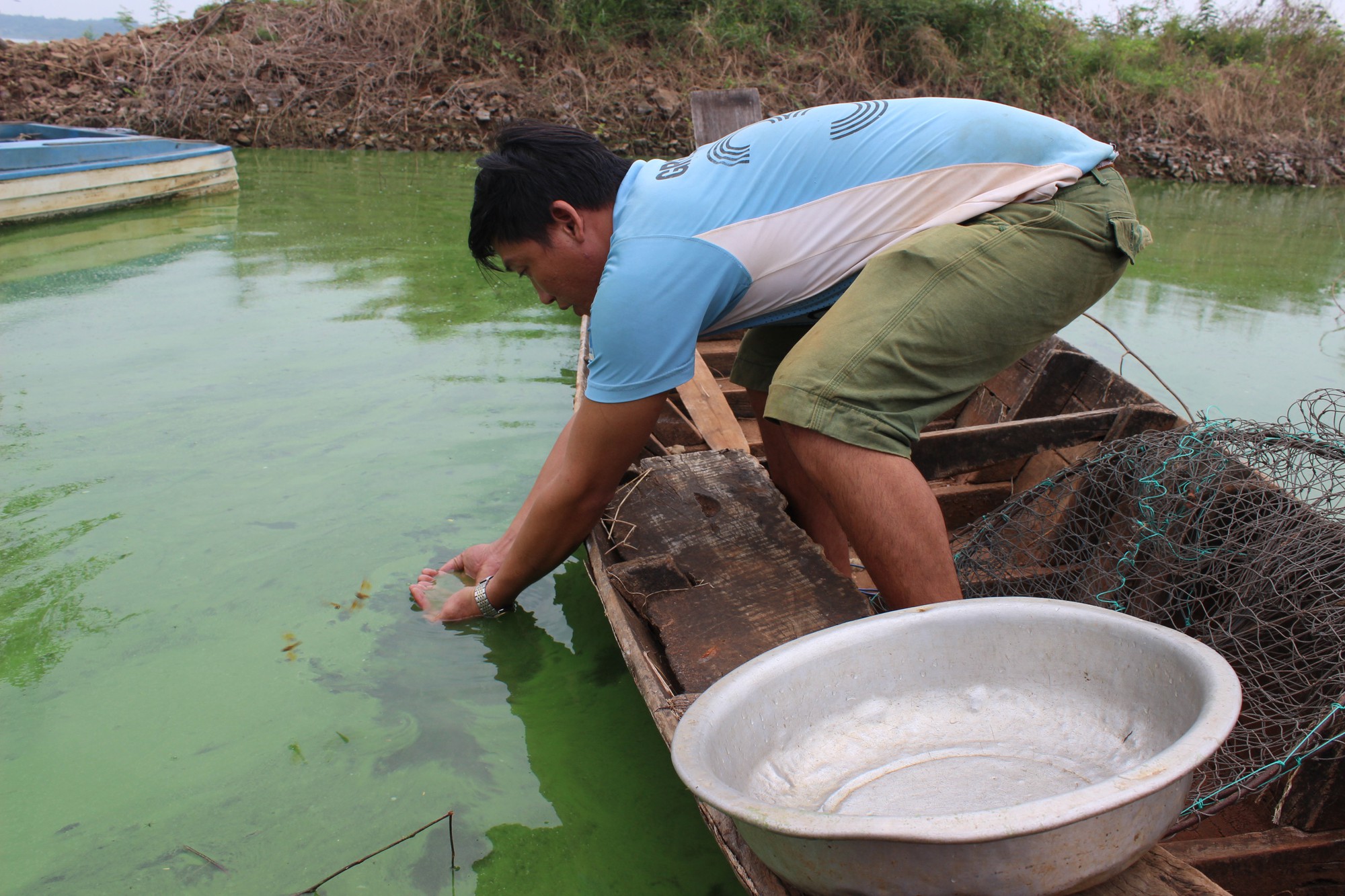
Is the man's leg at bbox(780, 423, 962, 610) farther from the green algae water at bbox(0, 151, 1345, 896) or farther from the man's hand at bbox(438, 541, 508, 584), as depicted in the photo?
the man's hand at bbox(438, 541, 508, 584)

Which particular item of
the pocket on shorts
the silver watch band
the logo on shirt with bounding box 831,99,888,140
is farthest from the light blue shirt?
the silver watch band

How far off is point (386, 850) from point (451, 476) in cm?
175

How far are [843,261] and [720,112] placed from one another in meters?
3.67

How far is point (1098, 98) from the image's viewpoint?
1609 centimetres

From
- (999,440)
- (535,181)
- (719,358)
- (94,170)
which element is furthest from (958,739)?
(94,170)

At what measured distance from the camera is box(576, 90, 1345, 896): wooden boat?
4.95 feet

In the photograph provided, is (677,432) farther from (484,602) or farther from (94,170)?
(94,170)

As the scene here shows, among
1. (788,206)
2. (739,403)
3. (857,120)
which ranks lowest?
(739,403)

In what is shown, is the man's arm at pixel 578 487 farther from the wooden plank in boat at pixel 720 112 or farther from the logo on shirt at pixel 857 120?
the wooden plank in boat at pixel 720 112

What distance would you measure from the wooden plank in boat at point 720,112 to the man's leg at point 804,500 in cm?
314

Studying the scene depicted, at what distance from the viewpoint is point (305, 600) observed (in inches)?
104

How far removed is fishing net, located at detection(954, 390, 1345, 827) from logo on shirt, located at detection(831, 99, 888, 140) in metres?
0.97

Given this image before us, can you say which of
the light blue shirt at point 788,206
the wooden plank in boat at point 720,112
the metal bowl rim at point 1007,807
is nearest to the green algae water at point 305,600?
the metal bowl rim at point 1007,807

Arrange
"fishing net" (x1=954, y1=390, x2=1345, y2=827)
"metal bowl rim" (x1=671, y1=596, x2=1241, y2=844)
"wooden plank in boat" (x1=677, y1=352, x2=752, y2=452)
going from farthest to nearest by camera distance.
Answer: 1. "wooden plank in boat" (x1=677, y1=352, x2=752, y2=452)
2. "fishing net" (x1=954, y1=390, x2=1345, y2=827)
3. "metal bowl rim" (x1=671, y1=596, x2=1241, y2=844)
